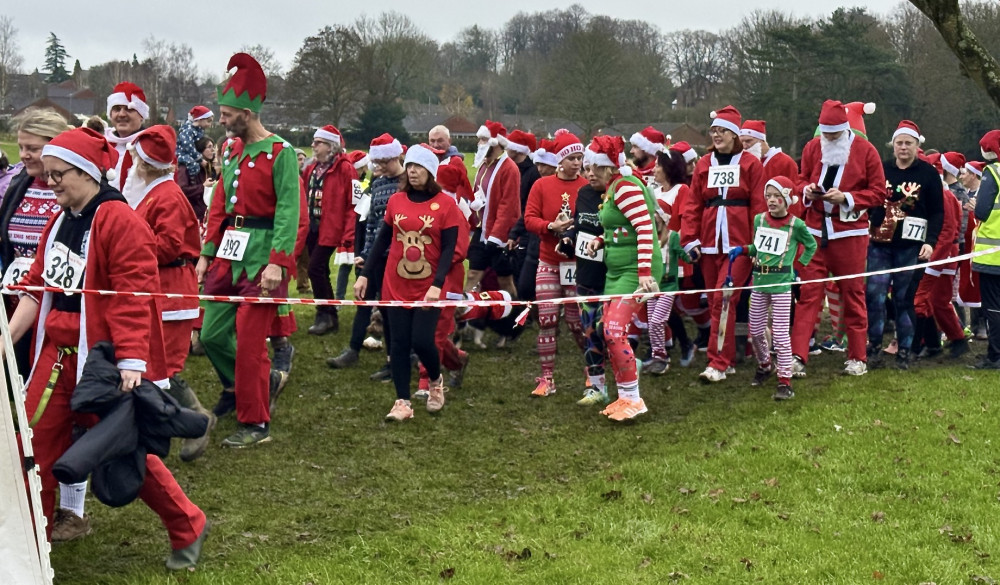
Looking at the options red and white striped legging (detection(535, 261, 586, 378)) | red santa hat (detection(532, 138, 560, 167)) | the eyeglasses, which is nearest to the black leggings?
red and white striped legging (detection(535, 261, 586, 378))

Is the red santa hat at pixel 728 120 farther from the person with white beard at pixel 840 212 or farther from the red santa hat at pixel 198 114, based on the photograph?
the red santa hat at pixel 198 114

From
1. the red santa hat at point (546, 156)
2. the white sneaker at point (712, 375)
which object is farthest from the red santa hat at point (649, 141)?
the white sneaker at point (712, 375)

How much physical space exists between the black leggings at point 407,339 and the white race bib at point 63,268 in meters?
3.19

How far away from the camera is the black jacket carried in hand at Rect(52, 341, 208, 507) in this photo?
440 cm

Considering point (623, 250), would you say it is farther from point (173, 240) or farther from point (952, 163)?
point (952, 163)

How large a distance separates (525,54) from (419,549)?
98.6 metres

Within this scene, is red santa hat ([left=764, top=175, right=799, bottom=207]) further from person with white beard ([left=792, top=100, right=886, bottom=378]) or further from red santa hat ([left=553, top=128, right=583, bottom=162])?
red santa hat ([left=553, top=128, right=583, bottom=162])

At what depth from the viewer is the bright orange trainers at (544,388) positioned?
9016 millimetres

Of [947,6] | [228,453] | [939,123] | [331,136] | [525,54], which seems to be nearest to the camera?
[228,453]

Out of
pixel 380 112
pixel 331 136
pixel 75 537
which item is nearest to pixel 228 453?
pixel 75 537

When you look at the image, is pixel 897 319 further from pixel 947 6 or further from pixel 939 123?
pixel 939 123

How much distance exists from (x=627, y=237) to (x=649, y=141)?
2.53 meters

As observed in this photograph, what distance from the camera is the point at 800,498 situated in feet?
20.3

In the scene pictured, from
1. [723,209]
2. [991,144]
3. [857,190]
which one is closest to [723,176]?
[723,209]
